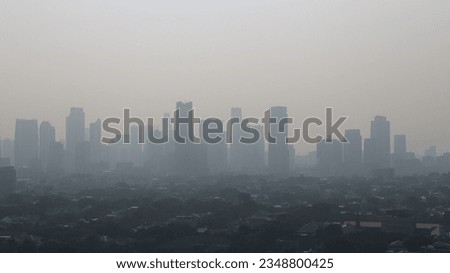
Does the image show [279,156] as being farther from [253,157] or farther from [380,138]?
A: [380,138]

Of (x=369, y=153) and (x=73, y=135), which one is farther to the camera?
(x=73, y=135)

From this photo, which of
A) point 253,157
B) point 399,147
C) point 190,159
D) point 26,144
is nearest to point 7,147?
point 26,144

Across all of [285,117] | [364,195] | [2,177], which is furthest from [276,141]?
[2,177]

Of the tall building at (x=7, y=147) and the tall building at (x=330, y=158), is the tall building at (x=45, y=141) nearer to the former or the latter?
the tall building at (x=7, y=147)

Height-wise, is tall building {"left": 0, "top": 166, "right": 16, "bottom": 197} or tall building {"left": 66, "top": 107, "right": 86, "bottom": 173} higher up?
tall building {"left": 66, "top": 107, "right": 86, "bottom": 173}

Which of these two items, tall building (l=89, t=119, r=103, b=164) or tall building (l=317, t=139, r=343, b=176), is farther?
tall building (l=89, t=119, r=103, b=164)

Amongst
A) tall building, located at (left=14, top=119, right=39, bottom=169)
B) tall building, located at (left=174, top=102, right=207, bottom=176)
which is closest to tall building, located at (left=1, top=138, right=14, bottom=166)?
tall building, located at (left=14, top=119, right=39, bottom=169)

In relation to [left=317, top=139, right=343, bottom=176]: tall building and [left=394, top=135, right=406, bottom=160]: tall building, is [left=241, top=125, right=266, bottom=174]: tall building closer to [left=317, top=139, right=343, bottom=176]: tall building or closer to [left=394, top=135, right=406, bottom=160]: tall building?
[left=317, top=139, right=343, bottom=176]: tall building
